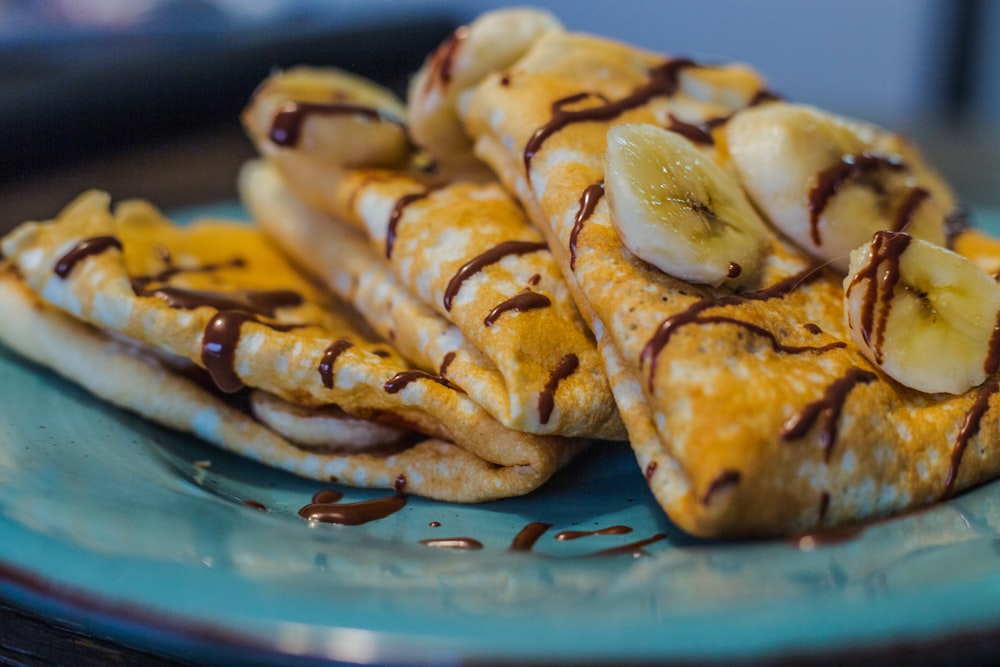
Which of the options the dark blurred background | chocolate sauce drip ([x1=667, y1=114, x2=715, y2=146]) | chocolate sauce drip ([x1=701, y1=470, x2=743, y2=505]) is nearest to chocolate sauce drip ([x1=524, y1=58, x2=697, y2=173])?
chocolate sauce drip ([x1=667, y1=114, x2=715, y2=146])

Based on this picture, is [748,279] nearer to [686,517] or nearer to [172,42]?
[686,517]

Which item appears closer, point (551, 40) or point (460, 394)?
point (460, 394)

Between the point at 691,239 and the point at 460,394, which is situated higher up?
the point at 691,239

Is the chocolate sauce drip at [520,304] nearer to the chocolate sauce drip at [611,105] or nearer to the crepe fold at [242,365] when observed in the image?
the crepe fold at [242,365]

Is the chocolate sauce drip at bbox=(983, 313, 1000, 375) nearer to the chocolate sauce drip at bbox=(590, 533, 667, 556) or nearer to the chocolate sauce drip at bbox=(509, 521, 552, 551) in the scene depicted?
the chocolate sauce drip at bbox=(590, 533, 667, 556)

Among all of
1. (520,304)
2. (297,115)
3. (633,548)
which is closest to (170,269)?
(297,115)

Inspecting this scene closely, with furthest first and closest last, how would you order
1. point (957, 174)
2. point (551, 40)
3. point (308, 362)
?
point (957, 174) < point (551, 40) < point (308, 362)

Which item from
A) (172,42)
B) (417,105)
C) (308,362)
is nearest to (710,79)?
(417,105)

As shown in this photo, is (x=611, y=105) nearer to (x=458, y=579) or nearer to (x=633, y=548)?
(x=633, y=548)
